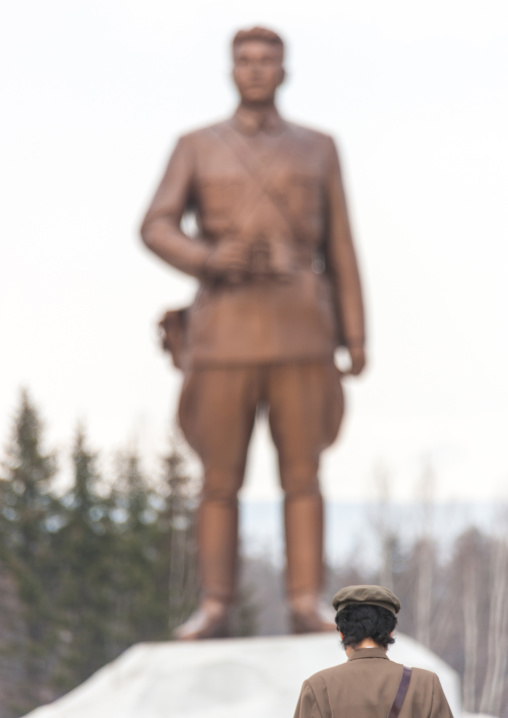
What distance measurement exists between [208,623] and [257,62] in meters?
2.78

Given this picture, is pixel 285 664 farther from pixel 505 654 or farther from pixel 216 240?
pixel 505 654

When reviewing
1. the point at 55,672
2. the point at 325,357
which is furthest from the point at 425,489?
the point at 325,357

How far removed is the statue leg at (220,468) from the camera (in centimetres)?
667

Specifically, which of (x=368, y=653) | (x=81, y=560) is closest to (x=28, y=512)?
(x=81, y=560)

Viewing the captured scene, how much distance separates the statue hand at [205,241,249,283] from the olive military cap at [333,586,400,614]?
10.9 ft

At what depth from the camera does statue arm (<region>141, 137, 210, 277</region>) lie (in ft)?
21.5

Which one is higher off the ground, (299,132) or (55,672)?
(299,132)

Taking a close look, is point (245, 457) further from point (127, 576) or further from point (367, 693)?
point (127, 576)

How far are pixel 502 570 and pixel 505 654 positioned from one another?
159cm

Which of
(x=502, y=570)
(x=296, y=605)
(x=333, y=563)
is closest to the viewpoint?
(x=296, y=605)

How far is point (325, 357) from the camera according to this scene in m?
6.76

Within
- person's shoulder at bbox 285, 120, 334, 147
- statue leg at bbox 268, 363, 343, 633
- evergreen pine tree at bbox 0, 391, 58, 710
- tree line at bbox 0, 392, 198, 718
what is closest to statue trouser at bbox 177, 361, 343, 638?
statue leg at bbox 268, 363, 343, 633

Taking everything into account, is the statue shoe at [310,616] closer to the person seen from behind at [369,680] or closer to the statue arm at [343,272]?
the statue arm at [343,272]

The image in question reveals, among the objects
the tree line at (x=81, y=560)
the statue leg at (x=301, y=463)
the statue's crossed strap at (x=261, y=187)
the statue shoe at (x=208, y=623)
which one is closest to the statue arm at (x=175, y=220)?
the statue's crossed strap at (x=261, y=187)
